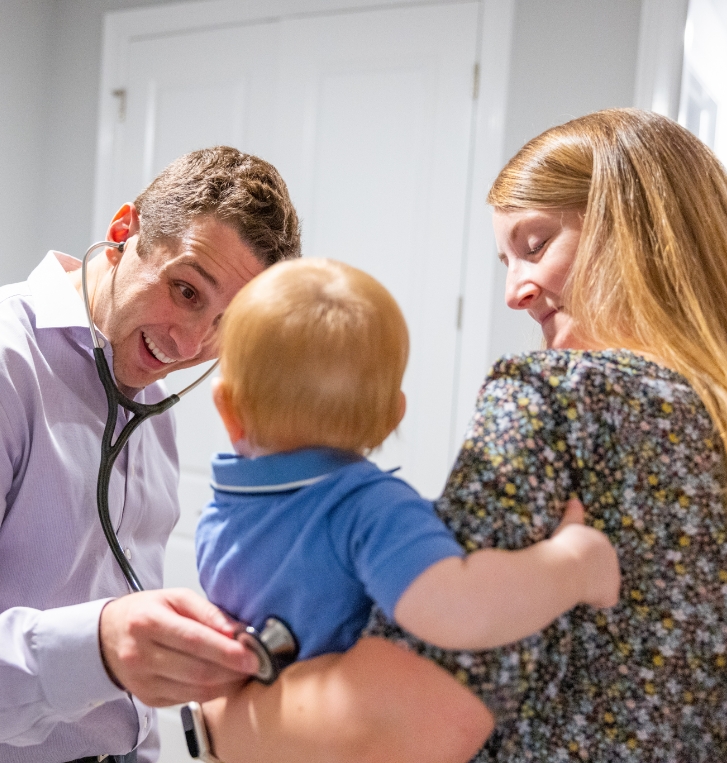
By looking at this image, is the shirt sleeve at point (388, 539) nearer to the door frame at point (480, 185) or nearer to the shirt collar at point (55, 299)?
the shirt collar at point (55, 299)

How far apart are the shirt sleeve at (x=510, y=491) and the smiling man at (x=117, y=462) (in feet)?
0.89

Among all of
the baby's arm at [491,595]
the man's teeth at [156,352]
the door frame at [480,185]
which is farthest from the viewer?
the door frame at [480,185]

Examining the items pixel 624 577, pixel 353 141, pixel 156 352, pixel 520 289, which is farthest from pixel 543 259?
pixel 353 141

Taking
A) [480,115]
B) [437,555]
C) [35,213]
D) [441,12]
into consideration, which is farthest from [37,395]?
[35,213]

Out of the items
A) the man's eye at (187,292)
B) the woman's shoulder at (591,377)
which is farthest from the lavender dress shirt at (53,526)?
the woman's shoulder at (591,377)

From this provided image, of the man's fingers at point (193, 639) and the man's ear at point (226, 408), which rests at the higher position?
the man's ear at point (226, 408)

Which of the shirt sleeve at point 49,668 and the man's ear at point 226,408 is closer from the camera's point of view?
the man's ear at point 226,408

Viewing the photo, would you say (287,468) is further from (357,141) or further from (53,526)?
(357,141)

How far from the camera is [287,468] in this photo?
2.49 feet

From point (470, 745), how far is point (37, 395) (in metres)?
0.79

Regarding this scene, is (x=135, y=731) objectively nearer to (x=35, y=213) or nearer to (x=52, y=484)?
(x=52, y=484)

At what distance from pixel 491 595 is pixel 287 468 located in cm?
21

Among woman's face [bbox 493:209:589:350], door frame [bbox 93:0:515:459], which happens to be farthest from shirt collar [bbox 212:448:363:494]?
door frame [bbox 93:0:515:459]

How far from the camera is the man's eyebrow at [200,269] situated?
1.35m
